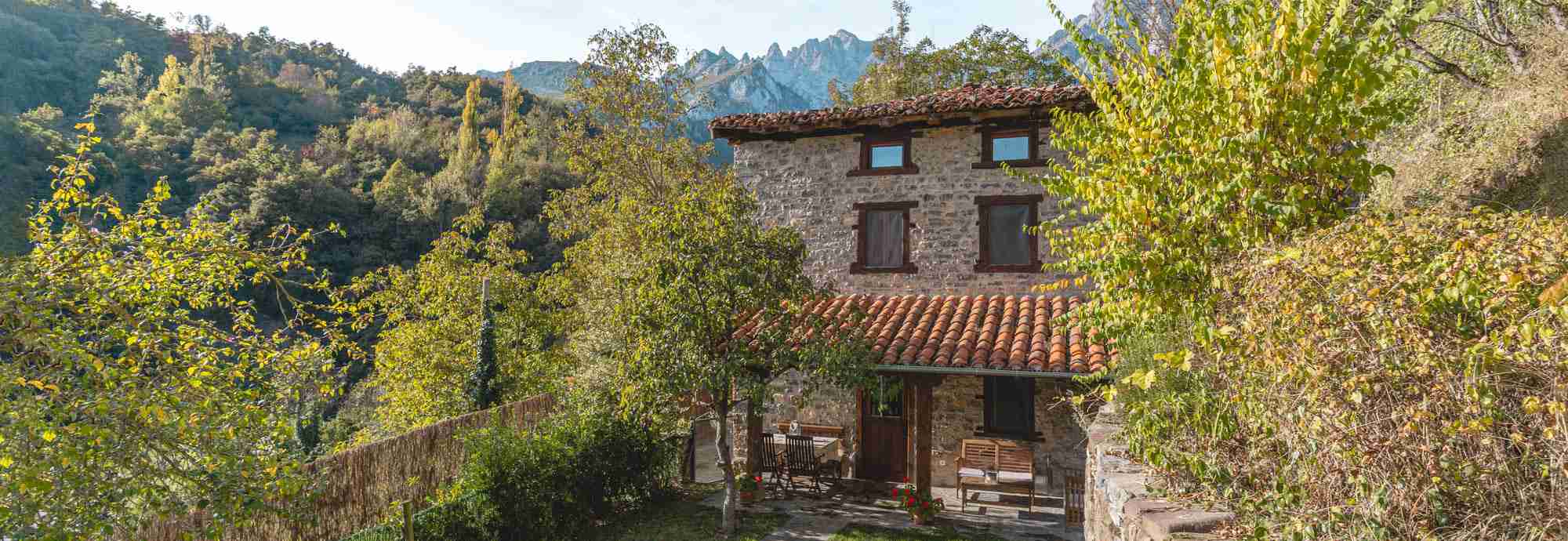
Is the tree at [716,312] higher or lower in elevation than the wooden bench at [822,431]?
higher

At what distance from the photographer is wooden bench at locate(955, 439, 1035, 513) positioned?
388 inches

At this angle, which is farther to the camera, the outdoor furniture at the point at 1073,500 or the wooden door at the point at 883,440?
the wooden door at the point at 883,440

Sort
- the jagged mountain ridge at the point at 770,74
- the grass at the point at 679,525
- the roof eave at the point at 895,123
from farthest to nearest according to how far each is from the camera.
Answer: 1. the jagged mountain ridge at the point at 770,74
2. the roof eave at the point at 895,123
3. the grass at the point at 679,525

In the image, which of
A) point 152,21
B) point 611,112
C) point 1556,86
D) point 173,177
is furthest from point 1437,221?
point 152,21

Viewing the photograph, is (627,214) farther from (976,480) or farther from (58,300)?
(58,300)

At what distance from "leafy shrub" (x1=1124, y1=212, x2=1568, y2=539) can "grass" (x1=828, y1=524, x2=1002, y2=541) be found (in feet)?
19.8

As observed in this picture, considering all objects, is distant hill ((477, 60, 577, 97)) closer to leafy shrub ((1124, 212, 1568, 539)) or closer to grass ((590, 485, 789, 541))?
grass ((590, 485, 789, 541))

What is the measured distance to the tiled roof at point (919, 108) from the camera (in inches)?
444

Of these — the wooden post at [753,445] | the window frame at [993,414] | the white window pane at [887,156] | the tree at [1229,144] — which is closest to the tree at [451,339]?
the wooden post at [753,445]

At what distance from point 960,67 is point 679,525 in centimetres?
1805

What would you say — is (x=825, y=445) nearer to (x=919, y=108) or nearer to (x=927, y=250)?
(x=927, y=250)

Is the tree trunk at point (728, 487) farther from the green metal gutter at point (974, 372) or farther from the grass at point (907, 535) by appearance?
the green metal gutter at point (974, 372)

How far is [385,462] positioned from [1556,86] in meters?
12.0

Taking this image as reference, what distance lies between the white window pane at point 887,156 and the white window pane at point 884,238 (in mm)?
823
